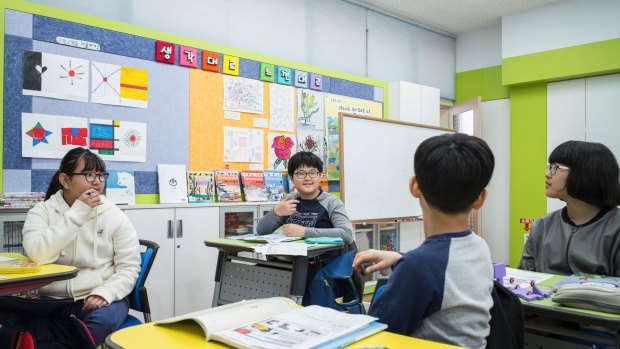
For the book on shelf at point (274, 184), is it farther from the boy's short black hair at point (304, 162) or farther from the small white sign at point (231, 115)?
the boy's short black hair at point (304, 162)

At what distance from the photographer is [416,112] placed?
547cm

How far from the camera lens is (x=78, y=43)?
3.10 metres

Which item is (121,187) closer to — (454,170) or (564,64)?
(454,170)

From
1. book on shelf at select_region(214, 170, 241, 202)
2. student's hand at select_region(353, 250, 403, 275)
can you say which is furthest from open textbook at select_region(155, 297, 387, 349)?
book on shelf at select_region(214, 170, 241, 202)

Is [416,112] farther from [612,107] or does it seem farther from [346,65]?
[612,107]

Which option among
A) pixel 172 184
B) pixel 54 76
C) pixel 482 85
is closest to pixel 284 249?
pixel 172 184

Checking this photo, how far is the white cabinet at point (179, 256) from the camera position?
3191mm

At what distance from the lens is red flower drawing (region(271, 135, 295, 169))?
424 centimetres

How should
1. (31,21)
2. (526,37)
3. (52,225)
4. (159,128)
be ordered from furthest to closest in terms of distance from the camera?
(526,37) < (159,128) < (31,21) < (52,225)

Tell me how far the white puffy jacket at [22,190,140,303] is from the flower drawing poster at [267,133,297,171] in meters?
2.01

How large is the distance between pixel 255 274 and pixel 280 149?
1849 mm

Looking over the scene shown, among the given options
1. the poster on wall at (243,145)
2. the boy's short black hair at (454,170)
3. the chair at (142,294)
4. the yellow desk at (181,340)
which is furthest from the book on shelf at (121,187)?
the boy's short black hair at (454,170)

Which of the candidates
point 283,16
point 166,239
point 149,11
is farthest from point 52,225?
point 283,16

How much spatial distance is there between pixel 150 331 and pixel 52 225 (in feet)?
4.94
